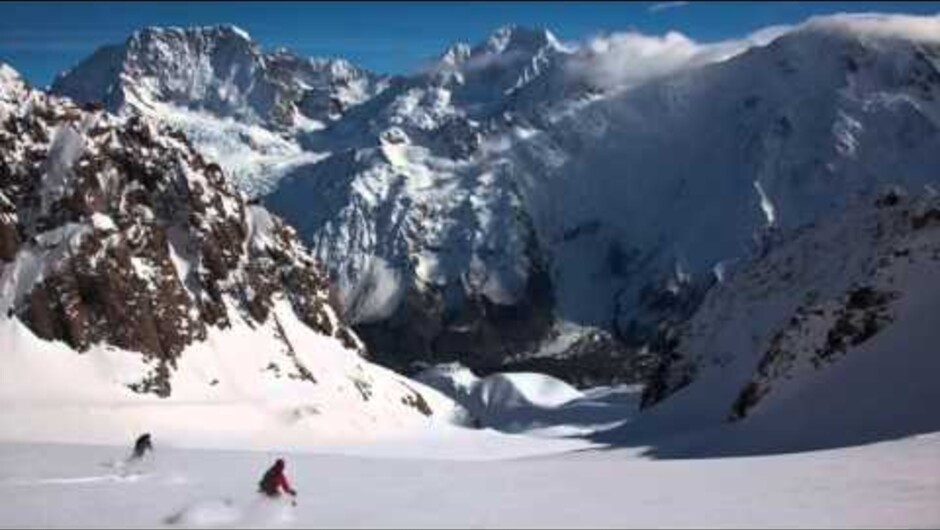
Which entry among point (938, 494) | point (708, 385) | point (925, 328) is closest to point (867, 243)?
point (708, 385)

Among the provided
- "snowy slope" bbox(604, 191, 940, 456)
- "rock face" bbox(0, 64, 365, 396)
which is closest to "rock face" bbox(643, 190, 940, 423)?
"snowy slope" bbox(604, 191, 940, 456)

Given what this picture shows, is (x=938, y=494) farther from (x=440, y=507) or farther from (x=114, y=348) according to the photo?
(x=114, y=348)

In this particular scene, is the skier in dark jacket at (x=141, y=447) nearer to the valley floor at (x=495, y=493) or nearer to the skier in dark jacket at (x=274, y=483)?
the valley floor at (x=495, y=493)

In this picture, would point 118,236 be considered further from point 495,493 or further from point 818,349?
point 495,493

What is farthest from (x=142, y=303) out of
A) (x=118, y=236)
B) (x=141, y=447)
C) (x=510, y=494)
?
(x=510, y=494)

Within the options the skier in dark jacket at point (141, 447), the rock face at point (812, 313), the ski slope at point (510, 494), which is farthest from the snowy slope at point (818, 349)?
the skier in dark jacket at point (141, 447)
